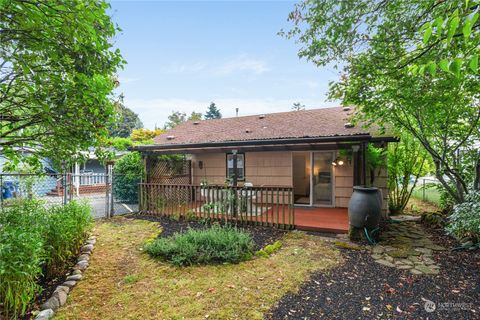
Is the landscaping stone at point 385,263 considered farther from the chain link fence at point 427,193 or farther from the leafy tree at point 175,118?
the leafy tree at point 175,118

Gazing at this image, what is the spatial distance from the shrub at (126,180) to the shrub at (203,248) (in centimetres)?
609

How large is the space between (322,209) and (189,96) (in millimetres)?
22746

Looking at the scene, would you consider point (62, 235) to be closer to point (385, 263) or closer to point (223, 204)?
point (223, 204)

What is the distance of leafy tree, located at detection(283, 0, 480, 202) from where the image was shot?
4.49 meters

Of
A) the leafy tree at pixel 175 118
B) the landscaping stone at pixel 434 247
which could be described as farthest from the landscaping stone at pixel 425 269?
the leafy tree at pixel 175 118

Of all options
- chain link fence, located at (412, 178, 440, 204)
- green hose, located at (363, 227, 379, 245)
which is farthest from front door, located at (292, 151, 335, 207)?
chain link fence, located at (412, 178, 440, 204)

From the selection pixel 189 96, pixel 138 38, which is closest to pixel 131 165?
pixel 138 38

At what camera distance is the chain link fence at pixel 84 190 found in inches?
270

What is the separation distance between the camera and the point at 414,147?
8.16m

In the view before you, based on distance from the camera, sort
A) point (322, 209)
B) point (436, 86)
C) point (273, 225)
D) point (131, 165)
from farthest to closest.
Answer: point (131, 165) → point (322, 209) → point (273, 225) → point (436, 86)

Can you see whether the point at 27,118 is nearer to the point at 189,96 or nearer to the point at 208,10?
the point at 208,10

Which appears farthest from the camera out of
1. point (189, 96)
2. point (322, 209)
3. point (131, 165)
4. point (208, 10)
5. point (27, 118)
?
point (189, 96)

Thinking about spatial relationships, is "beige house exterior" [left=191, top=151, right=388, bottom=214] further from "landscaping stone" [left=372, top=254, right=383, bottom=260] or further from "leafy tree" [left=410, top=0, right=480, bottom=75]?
"leafy tree" [left=410, top=0, right=480, bottom=75]

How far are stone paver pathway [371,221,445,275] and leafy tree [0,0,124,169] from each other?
5055mm
